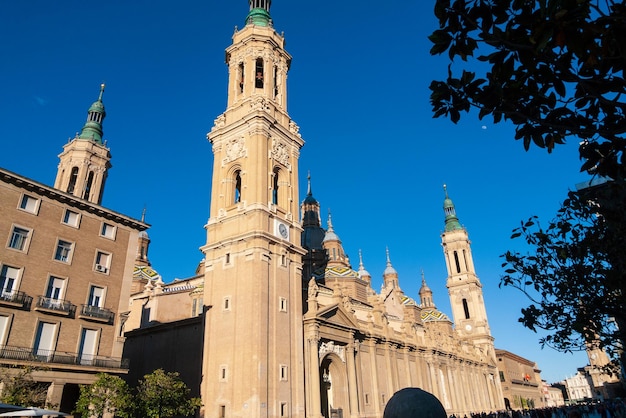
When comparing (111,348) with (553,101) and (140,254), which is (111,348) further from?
(140,254)

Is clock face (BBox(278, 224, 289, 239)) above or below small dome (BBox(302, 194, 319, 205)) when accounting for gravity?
below

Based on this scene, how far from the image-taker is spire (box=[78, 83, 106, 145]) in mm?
46938

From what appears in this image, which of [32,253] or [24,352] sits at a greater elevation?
[32,253]

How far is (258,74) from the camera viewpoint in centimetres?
4166

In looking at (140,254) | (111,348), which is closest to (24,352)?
(111,348)

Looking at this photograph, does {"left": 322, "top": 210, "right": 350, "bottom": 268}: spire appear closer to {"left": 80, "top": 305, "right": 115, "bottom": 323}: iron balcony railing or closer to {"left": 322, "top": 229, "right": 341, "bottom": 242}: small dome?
{"left": 322, "top": 229, "right": 341, "bottom": 242}: small dome

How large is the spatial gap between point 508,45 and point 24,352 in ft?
80.6

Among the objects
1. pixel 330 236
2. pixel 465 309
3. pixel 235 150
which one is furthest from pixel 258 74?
pixel 465 309

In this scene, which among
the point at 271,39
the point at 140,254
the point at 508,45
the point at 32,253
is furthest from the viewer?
the point at 140,254

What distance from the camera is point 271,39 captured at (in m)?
42.1

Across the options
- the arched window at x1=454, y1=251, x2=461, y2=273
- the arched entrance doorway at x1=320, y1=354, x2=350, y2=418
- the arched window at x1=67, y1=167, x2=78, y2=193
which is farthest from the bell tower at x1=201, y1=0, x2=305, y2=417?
the arched window at x1=454, y1=251, x2=461, y2=273

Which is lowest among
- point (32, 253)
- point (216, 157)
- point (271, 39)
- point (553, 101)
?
point (553, 101)

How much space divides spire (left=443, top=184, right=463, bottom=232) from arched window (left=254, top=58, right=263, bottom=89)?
2155 inches

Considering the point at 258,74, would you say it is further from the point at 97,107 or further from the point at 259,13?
the point at 97,107
